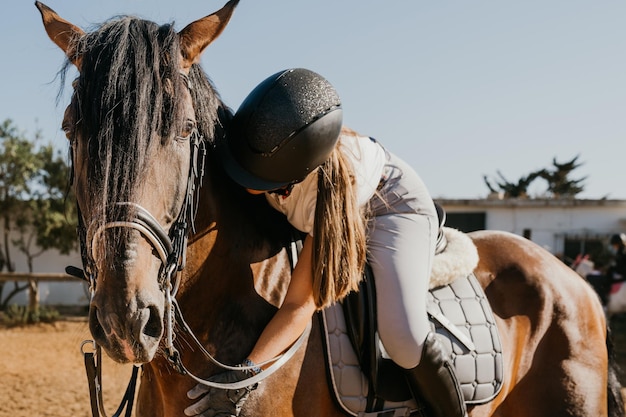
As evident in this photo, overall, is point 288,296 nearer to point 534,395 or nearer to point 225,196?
point 225,196

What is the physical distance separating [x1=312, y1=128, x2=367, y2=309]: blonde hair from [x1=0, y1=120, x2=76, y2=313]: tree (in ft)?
47.7

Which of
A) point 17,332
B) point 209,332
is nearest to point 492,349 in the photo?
point 209,332

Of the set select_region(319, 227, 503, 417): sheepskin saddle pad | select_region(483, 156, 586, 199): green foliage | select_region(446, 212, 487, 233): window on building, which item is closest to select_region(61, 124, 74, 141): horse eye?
select_region(319, 227, 503, 417): sheepskin saddle pad

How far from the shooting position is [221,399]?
1776mm

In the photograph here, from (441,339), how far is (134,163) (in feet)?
4.85

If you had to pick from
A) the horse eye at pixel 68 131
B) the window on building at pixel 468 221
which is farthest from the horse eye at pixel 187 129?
the window on building at pixel 468 221

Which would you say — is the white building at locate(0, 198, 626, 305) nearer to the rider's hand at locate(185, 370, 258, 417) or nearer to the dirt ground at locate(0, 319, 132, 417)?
the dirt ground at locate(0, 319, 132, 417)

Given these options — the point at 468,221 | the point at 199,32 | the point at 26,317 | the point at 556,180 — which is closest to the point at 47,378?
the point at 26,317

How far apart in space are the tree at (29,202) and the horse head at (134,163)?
14416 mm

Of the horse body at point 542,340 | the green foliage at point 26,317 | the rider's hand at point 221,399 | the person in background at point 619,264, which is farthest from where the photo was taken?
the green foliage at point 26,317

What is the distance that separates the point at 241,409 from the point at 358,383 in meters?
0.46

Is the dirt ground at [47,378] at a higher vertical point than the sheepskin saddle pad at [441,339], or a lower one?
lower

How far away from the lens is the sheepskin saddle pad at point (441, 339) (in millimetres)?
2057

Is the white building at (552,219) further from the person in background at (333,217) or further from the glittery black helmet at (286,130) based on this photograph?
the glittery black helmet at (286,130)
